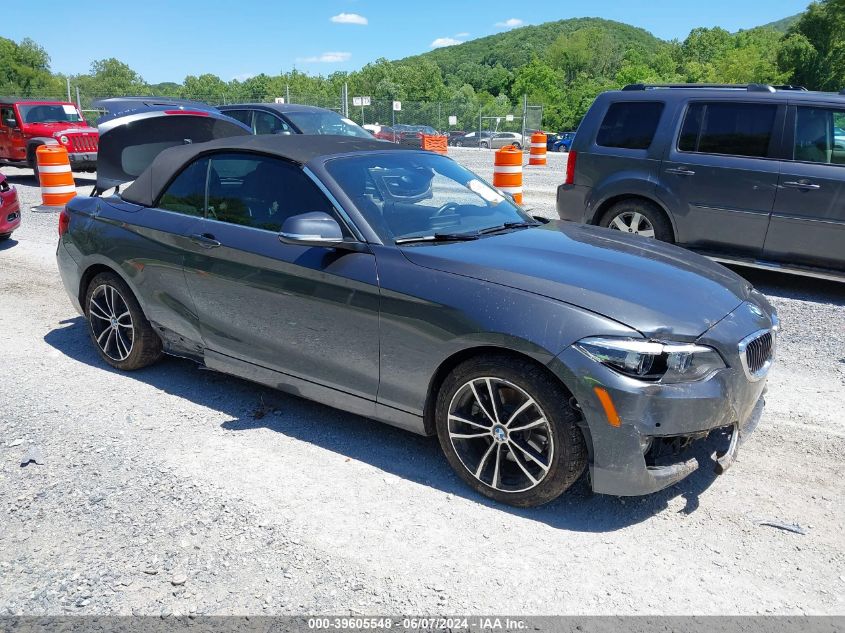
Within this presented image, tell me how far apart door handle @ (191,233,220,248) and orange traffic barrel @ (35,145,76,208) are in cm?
870

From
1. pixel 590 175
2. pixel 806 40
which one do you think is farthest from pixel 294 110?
pixel 806 40

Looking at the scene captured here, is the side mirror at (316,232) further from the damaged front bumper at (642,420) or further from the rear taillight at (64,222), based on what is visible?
the rear taillight at (64,222)

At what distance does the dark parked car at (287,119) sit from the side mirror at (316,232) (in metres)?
Answer: 9.81

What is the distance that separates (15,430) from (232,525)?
6.01 feet

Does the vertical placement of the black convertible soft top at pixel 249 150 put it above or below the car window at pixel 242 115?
below

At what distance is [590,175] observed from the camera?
801cm

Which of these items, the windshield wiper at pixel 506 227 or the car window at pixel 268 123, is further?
the car window at pixel 268 123

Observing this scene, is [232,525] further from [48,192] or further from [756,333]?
[48,192]

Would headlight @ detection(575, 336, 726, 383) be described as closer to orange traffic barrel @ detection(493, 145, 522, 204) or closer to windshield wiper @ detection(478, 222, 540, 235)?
windshield wiper @ detection(478, 222, 540, 235)

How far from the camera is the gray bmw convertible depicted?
2.99m

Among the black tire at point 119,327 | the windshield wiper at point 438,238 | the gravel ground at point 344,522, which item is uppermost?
the windshield wiper at point 438,238

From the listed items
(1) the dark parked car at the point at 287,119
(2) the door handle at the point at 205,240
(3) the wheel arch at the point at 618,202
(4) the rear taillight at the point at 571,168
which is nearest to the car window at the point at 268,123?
(1) the dark parked car at the point at 287,119

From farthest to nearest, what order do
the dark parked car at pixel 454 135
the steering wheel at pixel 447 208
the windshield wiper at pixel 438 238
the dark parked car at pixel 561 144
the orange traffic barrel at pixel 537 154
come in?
1. the dark parked car at pixel 454 135
2. the dark parked car at pixel 561 144
3. the orange traffic barrel at pixel 537 154
4. the steering wheel at pixel 447 208
5. the windshield wiper at pixel 438 238

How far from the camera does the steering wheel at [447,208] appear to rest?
13.2 feet
